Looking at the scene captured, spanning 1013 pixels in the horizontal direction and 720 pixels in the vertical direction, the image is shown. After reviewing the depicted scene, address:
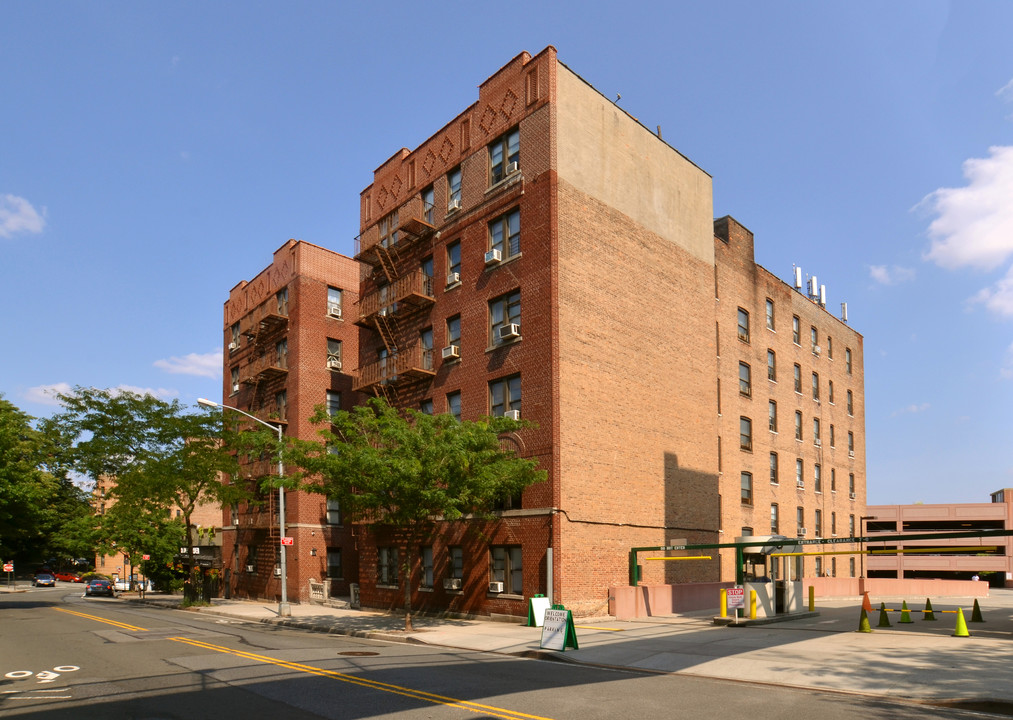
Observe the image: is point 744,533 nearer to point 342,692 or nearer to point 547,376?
point 547,376

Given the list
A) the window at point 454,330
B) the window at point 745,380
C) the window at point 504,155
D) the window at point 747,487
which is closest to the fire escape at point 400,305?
the window at point 454,330

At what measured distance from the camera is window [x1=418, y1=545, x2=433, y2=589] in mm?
30672

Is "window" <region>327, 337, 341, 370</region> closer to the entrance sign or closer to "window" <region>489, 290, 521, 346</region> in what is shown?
"window" <region>489, 290, 521, 346</region>

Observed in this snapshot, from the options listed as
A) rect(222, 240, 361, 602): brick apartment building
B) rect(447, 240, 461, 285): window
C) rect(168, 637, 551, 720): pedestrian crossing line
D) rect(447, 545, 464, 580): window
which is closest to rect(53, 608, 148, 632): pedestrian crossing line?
rect(168, 637, 551, 720): pedestrian crossing line

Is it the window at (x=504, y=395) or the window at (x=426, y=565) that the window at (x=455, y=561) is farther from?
the window at (x=504, y=395)

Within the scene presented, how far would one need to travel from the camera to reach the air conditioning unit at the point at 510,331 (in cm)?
2812

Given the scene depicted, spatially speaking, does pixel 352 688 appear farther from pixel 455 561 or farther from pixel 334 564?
pixel 334 564

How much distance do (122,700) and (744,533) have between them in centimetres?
3224

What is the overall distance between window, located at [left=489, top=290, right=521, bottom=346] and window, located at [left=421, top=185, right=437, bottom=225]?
19.9 feet

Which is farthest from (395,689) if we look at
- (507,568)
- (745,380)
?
(745,380)

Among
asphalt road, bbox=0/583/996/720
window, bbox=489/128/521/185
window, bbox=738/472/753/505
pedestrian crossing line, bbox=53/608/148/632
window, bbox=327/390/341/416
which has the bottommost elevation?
pedestrian crossing line, bbox=53/608/148/632

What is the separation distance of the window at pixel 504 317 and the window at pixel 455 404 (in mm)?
2921

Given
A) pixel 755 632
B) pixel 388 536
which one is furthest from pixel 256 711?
pixel 388 536

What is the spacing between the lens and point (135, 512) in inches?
1608
